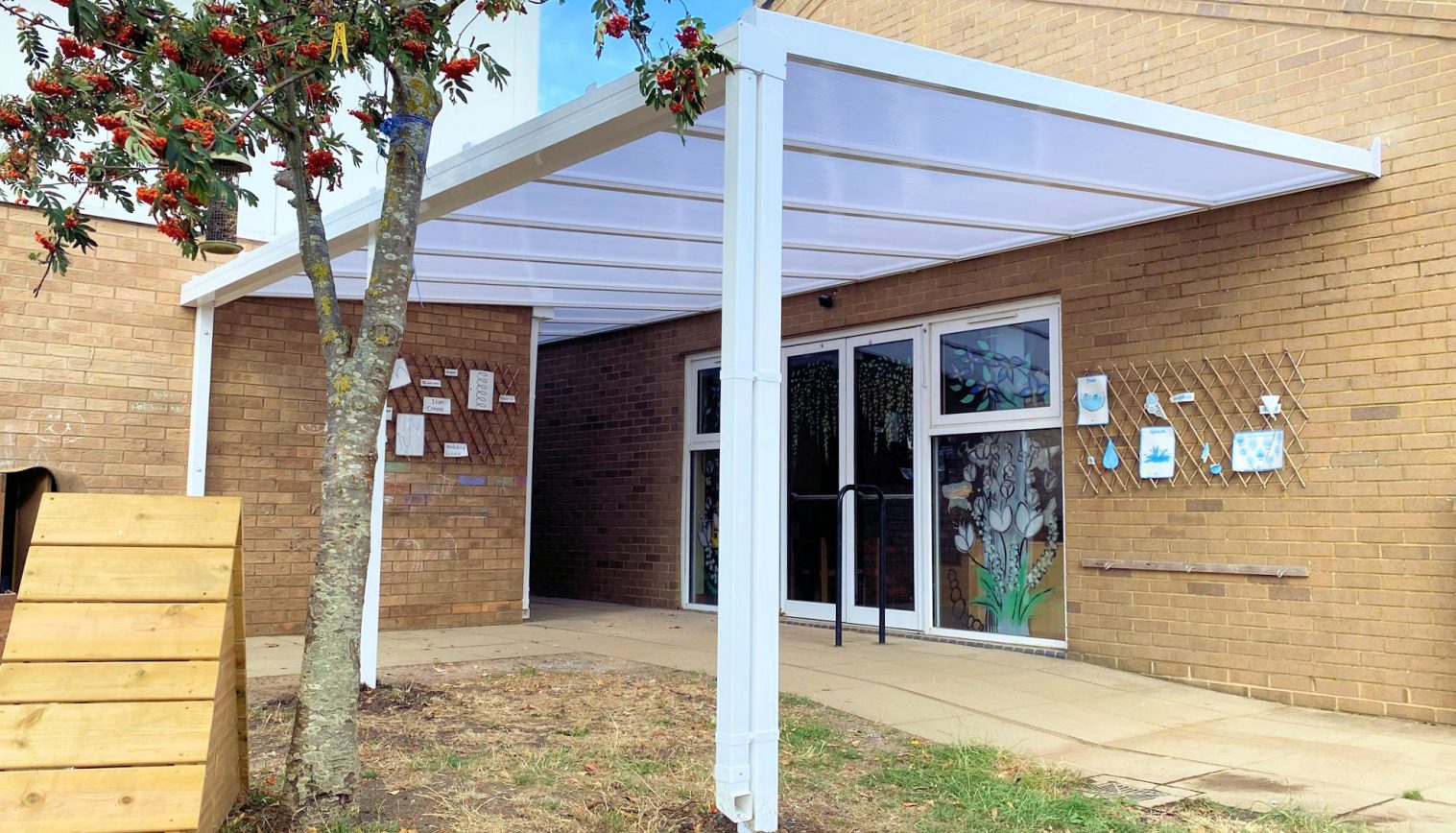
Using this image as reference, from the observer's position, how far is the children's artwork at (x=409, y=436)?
8.38 metres

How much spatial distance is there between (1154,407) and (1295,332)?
0.84 m

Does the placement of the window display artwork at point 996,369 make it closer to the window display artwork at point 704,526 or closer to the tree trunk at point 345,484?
the window display artwork at point 704,526

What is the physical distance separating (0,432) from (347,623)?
4.57m

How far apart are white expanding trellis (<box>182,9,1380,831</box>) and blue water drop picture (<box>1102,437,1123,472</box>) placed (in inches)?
50.3

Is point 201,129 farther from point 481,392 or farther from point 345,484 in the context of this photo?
point 481,392

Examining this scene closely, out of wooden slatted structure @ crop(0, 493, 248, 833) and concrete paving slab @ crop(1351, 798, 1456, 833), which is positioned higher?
wooden slatted structure @ crop(0, 493, 248, 833)

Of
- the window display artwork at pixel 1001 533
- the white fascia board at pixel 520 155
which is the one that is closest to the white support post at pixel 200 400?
the white fascia board at pixel 520 155

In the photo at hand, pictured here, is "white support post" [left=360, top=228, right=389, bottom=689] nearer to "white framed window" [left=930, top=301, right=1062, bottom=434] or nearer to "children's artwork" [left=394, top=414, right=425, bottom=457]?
"children's artwork" [left=394, top=414, right=425, bottom=457]

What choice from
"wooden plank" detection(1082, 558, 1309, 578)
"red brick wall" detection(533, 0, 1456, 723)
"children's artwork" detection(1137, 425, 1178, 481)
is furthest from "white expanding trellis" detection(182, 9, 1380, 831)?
"wooden plank" detection(1082, 558, 1309, 578)

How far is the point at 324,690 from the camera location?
355cm

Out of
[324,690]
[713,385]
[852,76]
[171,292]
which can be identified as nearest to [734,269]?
[852,76]

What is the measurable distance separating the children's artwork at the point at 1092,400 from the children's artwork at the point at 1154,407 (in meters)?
0.27

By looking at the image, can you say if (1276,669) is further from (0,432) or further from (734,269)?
(0,432)

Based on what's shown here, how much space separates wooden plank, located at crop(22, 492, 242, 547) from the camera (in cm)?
333
